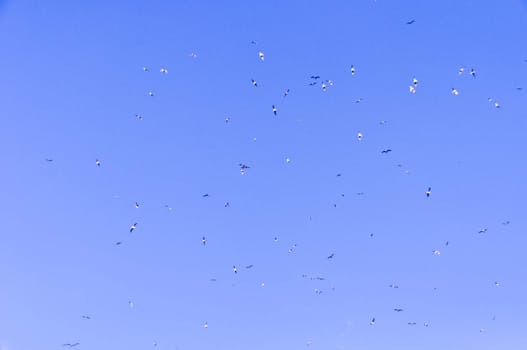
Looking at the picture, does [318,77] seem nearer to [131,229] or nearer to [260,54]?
[260,54]

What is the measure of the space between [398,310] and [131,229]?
17970mm

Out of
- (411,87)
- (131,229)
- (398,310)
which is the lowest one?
(398,310)

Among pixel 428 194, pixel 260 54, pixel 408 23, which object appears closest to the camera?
pixel 408 23

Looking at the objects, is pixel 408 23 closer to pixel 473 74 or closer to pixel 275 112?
pixel 473 74

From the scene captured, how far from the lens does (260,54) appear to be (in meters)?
39.7

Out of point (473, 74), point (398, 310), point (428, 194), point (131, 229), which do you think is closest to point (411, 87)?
point (473, 74)

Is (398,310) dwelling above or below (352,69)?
below

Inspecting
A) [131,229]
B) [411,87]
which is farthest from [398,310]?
[131,229]

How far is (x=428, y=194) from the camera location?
4312cm

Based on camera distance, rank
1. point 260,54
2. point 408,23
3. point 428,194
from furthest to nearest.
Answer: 1. point 428,194
2. point 260,54
3. point 408,23

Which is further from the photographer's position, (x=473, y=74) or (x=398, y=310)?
(x=398, y=310)

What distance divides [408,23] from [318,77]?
5.87m

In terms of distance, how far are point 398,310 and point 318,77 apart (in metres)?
16.1

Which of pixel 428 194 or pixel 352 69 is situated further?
pixel 428 194
